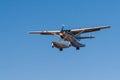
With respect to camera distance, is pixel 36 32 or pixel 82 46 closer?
pixel 82 46

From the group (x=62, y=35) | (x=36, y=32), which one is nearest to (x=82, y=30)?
(x=62, y=35)

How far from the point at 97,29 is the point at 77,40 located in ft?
15.2

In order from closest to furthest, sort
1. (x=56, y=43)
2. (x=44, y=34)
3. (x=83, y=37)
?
(x=56, y=43) < (x=83, y=37) < (x=44, y=34)

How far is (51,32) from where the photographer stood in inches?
2904

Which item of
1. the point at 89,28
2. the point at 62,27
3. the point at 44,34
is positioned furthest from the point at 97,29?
the point at 44,34

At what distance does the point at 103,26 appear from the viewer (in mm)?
69750

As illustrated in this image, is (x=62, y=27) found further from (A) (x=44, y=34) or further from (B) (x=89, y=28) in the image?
(A) (x=44, y=34)

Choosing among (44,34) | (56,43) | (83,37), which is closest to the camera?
(56,43)

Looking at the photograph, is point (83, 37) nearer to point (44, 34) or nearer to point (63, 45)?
point (63, 45)

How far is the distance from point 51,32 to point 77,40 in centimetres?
694

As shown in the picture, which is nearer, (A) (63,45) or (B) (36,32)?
(A) (63,45)

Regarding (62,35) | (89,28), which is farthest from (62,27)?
(89,28)

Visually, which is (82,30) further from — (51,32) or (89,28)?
(51,32)

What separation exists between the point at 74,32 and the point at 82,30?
150 centimetres
